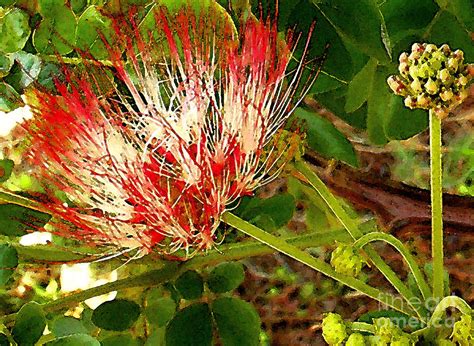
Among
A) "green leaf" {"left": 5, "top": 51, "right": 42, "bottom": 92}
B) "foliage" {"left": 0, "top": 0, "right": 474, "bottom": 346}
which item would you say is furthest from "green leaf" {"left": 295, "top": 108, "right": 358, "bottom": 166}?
"green leaf" {"left": 5, "top": 51, "right": 42, "bottom": 92}

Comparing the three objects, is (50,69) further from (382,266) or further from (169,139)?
(382,266)

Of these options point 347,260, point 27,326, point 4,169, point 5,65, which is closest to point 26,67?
point 5,65

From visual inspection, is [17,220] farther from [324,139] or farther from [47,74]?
[324,139]

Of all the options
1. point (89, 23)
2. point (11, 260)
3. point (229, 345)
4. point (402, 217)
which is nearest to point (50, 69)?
point (89, 23)

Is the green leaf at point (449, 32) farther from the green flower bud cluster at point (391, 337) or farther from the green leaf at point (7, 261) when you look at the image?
the green leaf at point (7, 261)

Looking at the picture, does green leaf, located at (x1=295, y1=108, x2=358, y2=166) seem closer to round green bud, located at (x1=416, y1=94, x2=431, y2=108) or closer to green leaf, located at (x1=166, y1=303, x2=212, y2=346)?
green leaf, located at (x1=166, y1=303, x2=212, y2=346)
